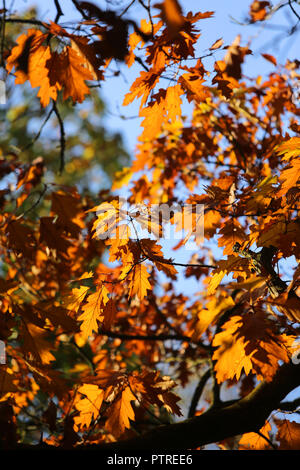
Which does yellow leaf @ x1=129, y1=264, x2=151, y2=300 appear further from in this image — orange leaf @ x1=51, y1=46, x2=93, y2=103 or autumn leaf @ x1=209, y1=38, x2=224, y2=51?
autumn leaf @ x1=209, y1=38, x2=224, y2=51

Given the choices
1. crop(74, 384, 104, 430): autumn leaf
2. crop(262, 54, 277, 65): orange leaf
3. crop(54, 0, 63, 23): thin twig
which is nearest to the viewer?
crop(74, 384, 104, 430): autumn leaf

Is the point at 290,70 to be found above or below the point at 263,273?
above

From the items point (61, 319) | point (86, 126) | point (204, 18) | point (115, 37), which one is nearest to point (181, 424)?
point (61, 319)

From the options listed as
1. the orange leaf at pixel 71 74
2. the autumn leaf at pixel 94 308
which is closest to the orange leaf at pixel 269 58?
the orange leaf at pixel 71 74

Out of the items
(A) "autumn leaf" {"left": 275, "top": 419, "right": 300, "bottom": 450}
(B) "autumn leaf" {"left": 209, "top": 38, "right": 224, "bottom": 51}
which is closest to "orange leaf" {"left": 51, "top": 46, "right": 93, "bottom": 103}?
(B) "autumn leaf" {"left": 209, "top": 38, "right": 224, "bottom": 51}

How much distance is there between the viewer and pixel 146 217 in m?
1.71

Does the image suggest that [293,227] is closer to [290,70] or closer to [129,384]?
[129,384]

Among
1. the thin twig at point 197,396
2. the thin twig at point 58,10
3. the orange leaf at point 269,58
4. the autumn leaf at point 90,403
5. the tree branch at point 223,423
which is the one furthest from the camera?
the orange leaf at point 269,58

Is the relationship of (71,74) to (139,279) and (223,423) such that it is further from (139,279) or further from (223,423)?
(223,423)

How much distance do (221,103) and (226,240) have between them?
2832 millimetres

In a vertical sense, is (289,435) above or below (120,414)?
below

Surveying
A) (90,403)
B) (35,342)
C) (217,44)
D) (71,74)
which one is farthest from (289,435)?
(71,74)

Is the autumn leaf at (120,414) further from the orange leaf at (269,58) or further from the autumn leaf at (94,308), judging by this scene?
the orange leaf at (269,58)

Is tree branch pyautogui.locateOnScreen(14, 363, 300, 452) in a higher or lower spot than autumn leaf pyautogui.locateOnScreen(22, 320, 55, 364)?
lower
